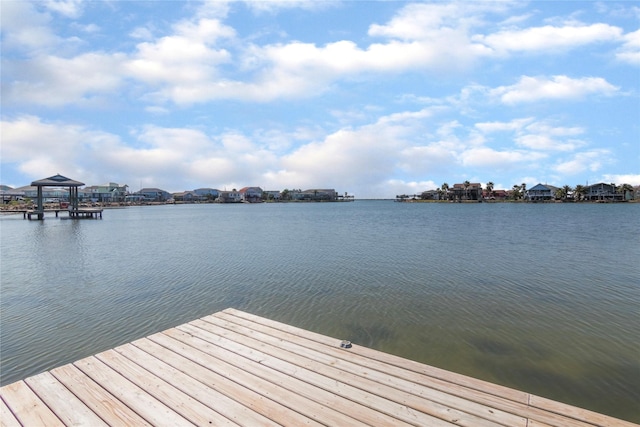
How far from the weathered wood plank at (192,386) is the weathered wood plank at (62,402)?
43.5 inches

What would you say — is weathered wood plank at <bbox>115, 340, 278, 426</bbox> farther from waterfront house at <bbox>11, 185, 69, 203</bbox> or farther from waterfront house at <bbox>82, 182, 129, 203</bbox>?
waterfront house at <bbox>82, 182, 129, 203</bbox>

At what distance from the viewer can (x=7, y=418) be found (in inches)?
175

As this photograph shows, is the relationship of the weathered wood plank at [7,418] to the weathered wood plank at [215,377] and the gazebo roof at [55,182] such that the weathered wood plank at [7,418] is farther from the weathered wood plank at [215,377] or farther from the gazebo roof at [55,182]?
the gazebo roof at [55,182]

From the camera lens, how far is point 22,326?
35.1ft

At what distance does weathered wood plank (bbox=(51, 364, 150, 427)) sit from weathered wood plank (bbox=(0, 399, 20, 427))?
709 millimetres

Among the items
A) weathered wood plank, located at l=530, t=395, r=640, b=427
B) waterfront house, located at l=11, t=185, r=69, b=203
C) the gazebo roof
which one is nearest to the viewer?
weathered wood plank, located at l=530, t=395, r=640, b=427

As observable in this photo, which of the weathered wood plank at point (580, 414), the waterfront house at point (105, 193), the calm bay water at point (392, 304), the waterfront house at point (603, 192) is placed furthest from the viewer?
the waterfront house at point (105, 193)

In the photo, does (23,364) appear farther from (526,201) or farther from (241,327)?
(526,201)

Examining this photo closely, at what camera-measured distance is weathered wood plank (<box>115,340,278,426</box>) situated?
436cm

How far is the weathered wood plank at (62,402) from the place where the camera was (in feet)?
14.4

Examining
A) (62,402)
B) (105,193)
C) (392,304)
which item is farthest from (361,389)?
(105,193)

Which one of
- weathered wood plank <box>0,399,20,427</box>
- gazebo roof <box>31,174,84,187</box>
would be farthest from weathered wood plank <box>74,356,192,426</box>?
gazebo roof <box>31,174,84,187</box>

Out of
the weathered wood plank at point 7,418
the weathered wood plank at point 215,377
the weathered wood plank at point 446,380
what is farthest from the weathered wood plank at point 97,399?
the weathered wood plank at point 446,380

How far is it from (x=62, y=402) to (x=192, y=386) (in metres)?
1.86
